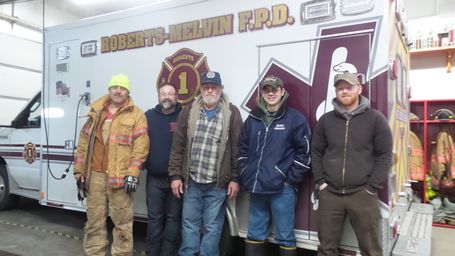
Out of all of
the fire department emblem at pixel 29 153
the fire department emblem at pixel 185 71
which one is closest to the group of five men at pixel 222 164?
the fire department emblem at pixel 185 71

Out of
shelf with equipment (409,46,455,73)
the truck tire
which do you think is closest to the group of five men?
the truck tire

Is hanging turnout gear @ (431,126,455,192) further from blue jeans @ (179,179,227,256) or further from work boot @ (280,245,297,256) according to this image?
blue jeans @ (179,179,227,256)

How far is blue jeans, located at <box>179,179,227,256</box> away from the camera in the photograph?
326 centimetres

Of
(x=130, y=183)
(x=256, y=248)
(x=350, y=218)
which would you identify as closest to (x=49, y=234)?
(x=130, y=183)

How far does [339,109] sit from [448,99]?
440 cm

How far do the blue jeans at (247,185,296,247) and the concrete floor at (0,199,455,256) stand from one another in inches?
55.9

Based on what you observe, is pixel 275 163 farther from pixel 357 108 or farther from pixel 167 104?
pixel 167 104

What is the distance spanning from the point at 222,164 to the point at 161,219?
927mm

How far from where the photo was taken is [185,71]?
370cm

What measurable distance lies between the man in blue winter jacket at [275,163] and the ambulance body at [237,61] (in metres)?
0.15

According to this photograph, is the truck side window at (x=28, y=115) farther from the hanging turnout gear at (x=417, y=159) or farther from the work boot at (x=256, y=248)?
the hanging turnout gear at (x=417, y=159)

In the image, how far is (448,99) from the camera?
6086 mm

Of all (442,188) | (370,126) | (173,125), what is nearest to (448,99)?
(442,188)

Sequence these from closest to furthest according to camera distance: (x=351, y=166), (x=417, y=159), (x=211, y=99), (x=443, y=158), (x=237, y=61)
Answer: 1. (x=351, y=166)
2. (x=211, y=99)
3. (x=237, y=61)
4. (x=443, y=158)
5. (x=417, y=159)
